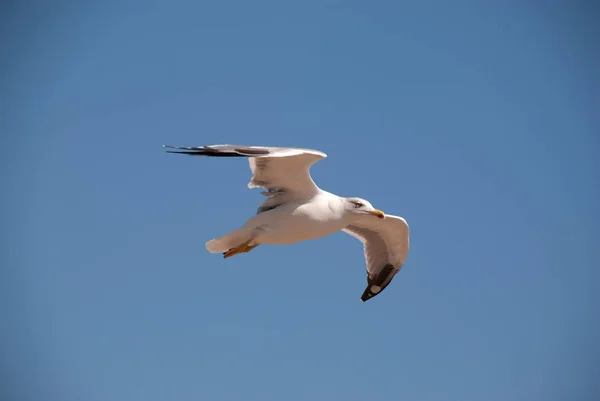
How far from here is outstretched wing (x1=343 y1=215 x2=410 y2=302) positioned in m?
11.8

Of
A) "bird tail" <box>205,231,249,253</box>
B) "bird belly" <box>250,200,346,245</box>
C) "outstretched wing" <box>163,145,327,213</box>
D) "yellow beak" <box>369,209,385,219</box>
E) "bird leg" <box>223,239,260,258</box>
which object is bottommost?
"bird leg" <box>223,239,260,258</box>

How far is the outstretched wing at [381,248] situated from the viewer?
1178 centimetres

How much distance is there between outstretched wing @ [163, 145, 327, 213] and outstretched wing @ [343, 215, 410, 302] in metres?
1.60

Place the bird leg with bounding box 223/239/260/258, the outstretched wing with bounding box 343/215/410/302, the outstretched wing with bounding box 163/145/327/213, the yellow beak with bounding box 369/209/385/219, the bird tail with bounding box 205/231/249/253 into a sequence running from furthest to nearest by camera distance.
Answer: the outstretched wing with bounding box 343/215/410/302
the yellow beak with bounding box 369/209/385/219
the bird leg with bounding box 223/239/260/258
the bird tail with bounding box 205/231/249/253
the outstretched wing with bounding box 163/145/327/213

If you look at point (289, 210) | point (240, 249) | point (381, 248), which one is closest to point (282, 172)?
point (289, 210)

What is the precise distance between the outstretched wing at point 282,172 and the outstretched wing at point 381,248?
1599 mm

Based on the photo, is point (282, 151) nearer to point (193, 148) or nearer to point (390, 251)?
point (193, 148)

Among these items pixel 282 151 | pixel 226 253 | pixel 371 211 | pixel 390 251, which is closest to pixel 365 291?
pixel 390 251

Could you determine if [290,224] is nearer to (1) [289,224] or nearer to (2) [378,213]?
(1) [289,224]

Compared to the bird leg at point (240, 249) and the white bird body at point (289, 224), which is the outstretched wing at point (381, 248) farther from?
the bird leg at point (240, 249)

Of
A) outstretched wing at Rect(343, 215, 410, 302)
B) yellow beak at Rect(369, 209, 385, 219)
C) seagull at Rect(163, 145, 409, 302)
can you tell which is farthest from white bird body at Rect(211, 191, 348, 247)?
outstretched wing at Rect(343, 215, 410, 302)

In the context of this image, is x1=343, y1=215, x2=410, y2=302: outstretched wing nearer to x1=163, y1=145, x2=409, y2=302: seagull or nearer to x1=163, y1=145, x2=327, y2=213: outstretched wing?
x1=163, y1=145, x2=409, y2=302: seagull

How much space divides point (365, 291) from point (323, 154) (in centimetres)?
341

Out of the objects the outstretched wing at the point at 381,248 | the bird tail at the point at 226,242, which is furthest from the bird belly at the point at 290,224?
the outstretched wing at the point at 381,248
